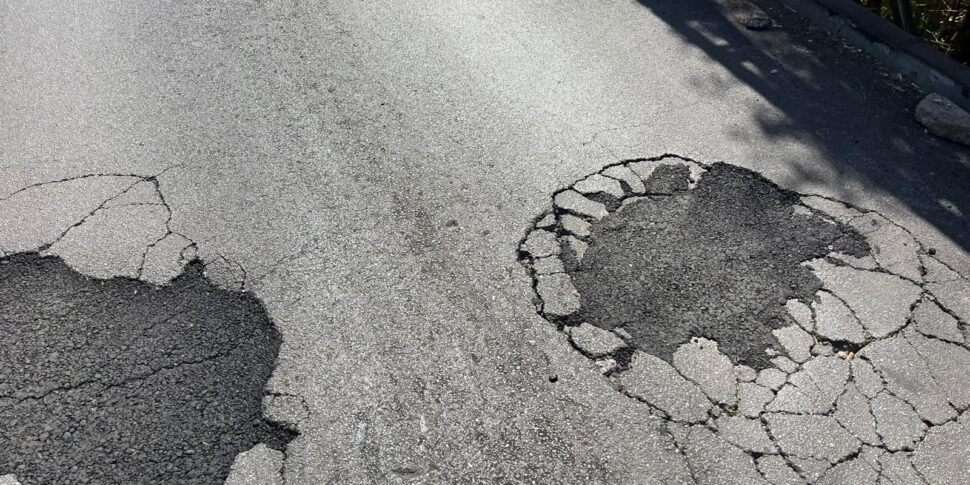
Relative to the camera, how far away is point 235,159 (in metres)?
4.93

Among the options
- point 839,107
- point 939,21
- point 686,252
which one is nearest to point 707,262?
point 686,252

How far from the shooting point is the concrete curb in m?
5.45

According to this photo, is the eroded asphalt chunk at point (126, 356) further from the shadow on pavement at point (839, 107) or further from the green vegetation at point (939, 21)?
the green vegetation at point (939, 21)

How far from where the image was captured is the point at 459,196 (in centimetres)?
465

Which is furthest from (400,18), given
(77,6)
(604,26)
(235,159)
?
(77,6)

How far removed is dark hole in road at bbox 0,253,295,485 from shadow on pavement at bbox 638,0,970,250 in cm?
359

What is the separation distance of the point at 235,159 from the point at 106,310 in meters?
1.43

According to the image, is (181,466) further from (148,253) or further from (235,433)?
(148,253)

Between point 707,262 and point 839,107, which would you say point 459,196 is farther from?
point 839,107

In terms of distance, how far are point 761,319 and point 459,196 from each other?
6.24 feet

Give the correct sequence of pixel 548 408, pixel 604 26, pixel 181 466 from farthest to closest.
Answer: pixel 604 26, pixel 548 408, pixel 181 466

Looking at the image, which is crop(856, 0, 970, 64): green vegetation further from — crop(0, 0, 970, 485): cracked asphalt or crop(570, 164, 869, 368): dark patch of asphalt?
crop(570, 164, 869, 368): dark patch of asphalt

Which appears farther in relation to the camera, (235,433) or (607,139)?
(607,139)

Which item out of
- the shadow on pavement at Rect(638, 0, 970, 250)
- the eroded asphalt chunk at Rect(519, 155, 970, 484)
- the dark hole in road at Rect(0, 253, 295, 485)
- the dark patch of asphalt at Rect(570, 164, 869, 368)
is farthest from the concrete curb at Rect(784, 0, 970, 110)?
the dark hole in road at Rect(0, 253, 295, 485)
